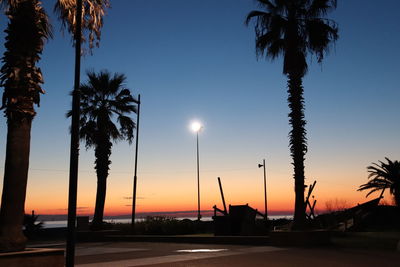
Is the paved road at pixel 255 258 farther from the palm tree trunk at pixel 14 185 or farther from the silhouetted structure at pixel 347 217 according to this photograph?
the silhouetted structure at pixel 347 217

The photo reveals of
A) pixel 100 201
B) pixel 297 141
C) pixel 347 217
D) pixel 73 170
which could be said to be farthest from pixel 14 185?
pixel 347 217

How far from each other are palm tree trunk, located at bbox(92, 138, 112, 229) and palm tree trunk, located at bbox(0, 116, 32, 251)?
726 inches

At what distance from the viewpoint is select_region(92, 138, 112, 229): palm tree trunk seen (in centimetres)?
3012

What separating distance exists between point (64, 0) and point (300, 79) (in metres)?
Result: 12.5

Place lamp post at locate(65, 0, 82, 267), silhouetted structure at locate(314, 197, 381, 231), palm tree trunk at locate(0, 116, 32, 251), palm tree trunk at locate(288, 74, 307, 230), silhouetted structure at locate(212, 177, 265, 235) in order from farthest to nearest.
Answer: silhouetted structure at locate(314, 197, 381, 231) < silhouetted structure at locate(212, 177, 265, 235) < palm tree trunk at locate(288, 74, 307, 230) < palm tree trunk at locate(0, 116, 32, 251) < lamp post at locate(65, 0, 82, 267)

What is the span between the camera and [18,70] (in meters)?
12.4

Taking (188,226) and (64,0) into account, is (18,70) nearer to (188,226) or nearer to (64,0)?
(64,0)

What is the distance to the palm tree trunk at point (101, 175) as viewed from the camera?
98.8 feet

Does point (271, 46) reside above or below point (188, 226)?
above

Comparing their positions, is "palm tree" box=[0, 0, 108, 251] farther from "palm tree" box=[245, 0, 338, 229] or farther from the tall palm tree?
"palm tree" box=[245, 0, 338, 229]

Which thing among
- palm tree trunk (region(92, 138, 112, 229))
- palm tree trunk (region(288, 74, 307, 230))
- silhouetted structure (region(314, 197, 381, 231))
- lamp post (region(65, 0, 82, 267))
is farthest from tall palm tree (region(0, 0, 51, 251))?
silhouetted structure (region(314, 197, 381, 231))

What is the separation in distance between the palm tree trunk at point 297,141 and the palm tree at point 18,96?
41.2 ft

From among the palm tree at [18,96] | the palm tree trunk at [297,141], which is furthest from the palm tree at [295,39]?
the palm tree at [18,96]

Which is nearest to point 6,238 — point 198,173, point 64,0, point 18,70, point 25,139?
point 25,139
